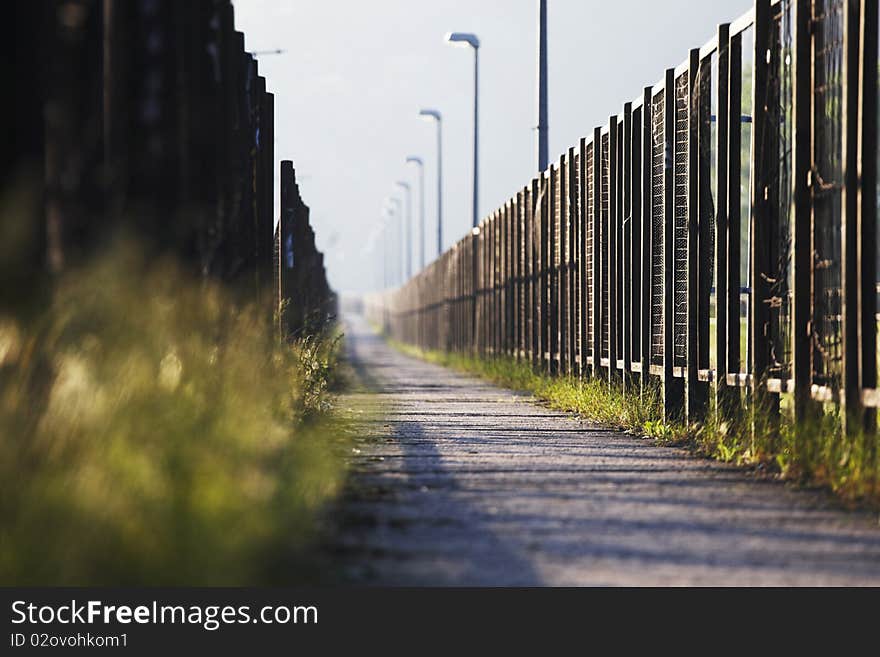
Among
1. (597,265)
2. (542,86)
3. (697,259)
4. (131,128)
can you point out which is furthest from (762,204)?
(542,86)

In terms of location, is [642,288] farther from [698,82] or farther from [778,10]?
[778,10]

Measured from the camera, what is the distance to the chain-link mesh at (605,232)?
15.4 metres

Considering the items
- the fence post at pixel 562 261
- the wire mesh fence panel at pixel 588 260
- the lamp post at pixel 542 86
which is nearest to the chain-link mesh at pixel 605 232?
the wire mesh fence panel at pixel 588 260

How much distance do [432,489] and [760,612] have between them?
3.05 m

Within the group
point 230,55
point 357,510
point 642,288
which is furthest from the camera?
point 642,288

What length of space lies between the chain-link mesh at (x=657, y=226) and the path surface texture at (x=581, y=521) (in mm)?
2675

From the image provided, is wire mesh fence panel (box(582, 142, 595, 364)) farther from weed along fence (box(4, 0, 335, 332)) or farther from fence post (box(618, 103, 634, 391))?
weed along fence (box(4, 0, 335, 332))

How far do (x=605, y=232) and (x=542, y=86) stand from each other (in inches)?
296

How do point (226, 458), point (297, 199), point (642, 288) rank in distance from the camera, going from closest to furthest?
point (226, 458) → point (642, 288) → point (297, 199)

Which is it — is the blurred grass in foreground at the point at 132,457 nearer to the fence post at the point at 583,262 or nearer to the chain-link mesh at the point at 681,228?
the chain-link mesh at the point at 681,228

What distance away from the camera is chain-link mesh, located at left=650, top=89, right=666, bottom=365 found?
1285 cm

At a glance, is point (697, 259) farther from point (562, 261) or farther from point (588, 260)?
point (562, 261)

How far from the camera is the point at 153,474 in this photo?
14.8ft

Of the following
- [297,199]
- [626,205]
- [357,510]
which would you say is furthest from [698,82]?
[297,199]
